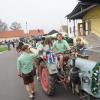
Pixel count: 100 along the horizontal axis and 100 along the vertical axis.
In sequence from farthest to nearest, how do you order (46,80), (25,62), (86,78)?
(46,80), (25,62), (86,78)

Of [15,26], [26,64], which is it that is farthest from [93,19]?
[15,26]

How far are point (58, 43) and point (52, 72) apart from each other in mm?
1618

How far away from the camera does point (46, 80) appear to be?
968cm

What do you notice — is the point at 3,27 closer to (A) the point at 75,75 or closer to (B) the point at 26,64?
(B) the point at 26,64

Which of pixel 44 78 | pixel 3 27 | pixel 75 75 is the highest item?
pixel 75 75

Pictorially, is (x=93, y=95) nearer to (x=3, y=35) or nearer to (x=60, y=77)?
(x=60, y=77)

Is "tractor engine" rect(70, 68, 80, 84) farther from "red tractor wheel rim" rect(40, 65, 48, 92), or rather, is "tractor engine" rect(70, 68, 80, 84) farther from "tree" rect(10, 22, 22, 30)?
"tree" rect(10, 22, 22, 30)

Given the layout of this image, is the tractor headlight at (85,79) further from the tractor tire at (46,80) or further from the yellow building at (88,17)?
the yellow building at (88,17)

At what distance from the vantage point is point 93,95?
639 centimetres

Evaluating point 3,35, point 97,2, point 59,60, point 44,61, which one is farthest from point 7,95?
point 3,35

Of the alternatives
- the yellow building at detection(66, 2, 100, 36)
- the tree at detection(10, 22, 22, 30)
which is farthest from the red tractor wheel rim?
the tree at detection(10, 22, 22, 30)

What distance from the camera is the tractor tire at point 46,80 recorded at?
9.16m

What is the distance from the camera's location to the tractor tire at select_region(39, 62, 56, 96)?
916 cm

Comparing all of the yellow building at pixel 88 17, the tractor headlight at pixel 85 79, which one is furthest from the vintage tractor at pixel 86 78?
the yellow building at pixel 88 17
